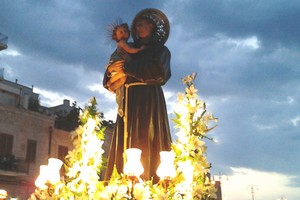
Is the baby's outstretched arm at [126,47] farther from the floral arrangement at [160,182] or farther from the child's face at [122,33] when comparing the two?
the floral arrangement at [160,182]

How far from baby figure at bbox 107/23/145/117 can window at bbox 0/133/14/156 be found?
56.1 ft

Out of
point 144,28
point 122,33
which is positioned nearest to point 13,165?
point 144,28

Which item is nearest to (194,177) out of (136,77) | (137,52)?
(136,77)

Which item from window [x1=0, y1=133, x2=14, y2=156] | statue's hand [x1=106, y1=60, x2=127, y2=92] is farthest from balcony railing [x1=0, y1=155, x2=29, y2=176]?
statue's hand [x1=106, y1=60, x2=127, y2=92]

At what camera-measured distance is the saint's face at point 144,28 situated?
5719 millimetres

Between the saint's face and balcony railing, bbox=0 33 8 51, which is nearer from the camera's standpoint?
the saint's face

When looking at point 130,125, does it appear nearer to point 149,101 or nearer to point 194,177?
point 149,101

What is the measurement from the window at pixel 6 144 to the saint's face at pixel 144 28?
17206mm

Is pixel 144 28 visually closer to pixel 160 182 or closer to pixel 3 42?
pixel 160 182

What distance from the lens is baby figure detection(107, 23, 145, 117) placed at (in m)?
5.48

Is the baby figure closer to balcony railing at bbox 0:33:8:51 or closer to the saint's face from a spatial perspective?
the saint's face

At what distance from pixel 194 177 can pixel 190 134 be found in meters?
0.42

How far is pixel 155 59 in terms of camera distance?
5.19m

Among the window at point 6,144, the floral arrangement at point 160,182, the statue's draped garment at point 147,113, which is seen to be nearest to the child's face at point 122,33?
the statue's draped garment at point 147,113
